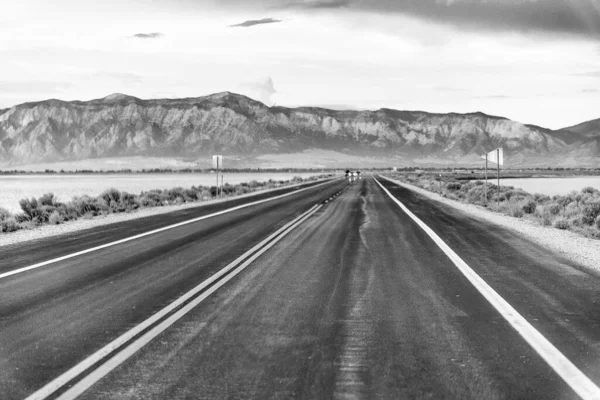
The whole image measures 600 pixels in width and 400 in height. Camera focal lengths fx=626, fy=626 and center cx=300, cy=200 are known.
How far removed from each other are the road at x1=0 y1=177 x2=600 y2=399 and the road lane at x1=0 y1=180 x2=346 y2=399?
3 cm

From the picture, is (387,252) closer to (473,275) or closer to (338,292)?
(473,275)

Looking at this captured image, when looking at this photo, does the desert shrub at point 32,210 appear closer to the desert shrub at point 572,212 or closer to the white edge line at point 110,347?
the white edge line at point 110,347

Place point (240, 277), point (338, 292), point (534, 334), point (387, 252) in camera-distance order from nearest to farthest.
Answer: point (534, 334), point (338, 292), point (240, 277), point (387, 252)

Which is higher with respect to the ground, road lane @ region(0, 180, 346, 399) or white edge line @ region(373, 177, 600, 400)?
road lane @ region(0, 180, 346, 399)

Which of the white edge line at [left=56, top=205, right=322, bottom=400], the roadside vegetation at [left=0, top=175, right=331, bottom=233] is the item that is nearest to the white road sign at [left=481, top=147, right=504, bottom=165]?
the roadside vegetation at [left=0, top=175, right=331, bottom=233]

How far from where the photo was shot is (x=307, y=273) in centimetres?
984

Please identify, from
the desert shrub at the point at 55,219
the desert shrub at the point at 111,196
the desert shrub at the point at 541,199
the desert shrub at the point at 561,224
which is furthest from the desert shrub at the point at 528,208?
the desert shrub at the point at 111,196

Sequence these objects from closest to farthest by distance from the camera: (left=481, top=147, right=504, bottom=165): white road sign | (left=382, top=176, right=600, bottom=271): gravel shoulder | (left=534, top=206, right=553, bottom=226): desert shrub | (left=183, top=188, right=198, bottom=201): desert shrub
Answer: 1. (left=382, top=176, right=600, bottom=271): gravel shoulder
2. (left=534, top=206, right=553, bottom=226): desert shrub
3. (left=481, top=147, right=504, bottom=165): white road sign
4. (left=183, top=188, right=198, bottom=201): desert shrub

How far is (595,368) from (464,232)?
443 inches

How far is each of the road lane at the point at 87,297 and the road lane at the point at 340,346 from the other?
2.05 ft

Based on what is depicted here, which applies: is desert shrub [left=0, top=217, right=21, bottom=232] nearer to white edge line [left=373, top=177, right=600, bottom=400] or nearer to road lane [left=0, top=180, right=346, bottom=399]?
road lane [left=0, top=180, right=346, bottom=399]

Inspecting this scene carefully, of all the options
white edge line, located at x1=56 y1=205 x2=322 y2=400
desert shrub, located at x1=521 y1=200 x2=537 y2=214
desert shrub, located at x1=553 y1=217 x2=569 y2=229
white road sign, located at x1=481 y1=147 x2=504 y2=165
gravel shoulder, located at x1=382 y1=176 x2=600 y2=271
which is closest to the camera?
white edge line, located at x1=56 y1=205 x2=322 y2=400

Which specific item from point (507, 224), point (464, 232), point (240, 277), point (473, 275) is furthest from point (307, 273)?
point (507, 224)

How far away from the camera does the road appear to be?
16.1ft
